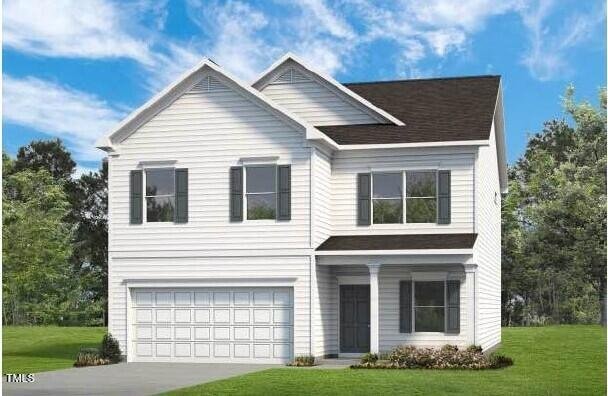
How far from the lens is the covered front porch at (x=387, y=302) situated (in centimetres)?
2844

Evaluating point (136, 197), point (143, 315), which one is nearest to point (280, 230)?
point (136, 197)

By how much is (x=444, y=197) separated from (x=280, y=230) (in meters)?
4.91

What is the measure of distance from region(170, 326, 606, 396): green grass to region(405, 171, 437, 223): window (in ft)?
16.3

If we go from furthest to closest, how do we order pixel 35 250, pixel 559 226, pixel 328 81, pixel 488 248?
1. pixel 35 250
2. pixel 559 226
3. pixel 488 248
4. pixel 328 81

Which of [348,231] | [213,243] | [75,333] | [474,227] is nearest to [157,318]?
[213,243]

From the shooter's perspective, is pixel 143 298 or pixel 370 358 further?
pixel 143 298

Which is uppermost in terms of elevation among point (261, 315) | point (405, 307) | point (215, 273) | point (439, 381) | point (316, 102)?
point (316, 102)

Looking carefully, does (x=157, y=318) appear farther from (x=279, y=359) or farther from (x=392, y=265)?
(x=392, y=265)

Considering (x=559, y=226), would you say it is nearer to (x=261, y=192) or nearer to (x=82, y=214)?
→ (x=261, y=192)

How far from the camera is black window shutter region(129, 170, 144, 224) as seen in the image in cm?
3023

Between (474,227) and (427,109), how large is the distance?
5.04 m

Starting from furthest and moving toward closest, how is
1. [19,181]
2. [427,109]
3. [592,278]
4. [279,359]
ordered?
[19,181] → [592,278] → [427,109] → [279,359]

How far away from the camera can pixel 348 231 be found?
30.5 meters

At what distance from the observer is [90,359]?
29.2 m
